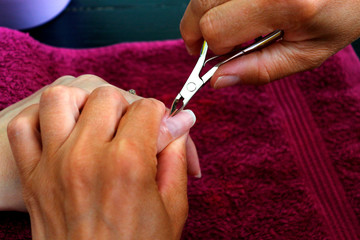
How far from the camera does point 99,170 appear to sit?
1.60 feet

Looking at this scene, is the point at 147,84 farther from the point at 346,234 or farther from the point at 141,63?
the point at 346,234

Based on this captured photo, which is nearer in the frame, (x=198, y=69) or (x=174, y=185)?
(x=174, y=185)

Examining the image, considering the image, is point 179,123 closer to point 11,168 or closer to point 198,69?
point 198,69

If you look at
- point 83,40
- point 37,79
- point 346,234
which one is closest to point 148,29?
point 83,40

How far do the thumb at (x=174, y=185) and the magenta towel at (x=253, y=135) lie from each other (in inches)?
9.1

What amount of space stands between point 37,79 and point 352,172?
29.8 inches

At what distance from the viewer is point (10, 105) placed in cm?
82

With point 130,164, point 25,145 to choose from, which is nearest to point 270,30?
point 130,164

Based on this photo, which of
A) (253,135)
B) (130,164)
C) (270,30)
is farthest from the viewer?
(253,135)

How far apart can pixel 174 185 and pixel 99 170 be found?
0.37 feet

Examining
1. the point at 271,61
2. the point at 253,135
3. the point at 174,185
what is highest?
the point at 271,61

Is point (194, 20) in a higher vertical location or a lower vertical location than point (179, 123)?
higher

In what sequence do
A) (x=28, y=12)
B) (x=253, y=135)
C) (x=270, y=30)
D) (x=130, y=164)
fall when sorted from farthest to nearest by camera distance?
(x=28, y=12)
(x=253, y=135)
(x=270, y=30)
(x=130, y=164)

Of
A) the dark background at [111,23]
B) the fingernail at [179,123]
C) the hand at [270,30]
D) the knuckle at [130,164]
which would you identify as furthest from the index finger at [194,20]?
the dark background at [111,23]
